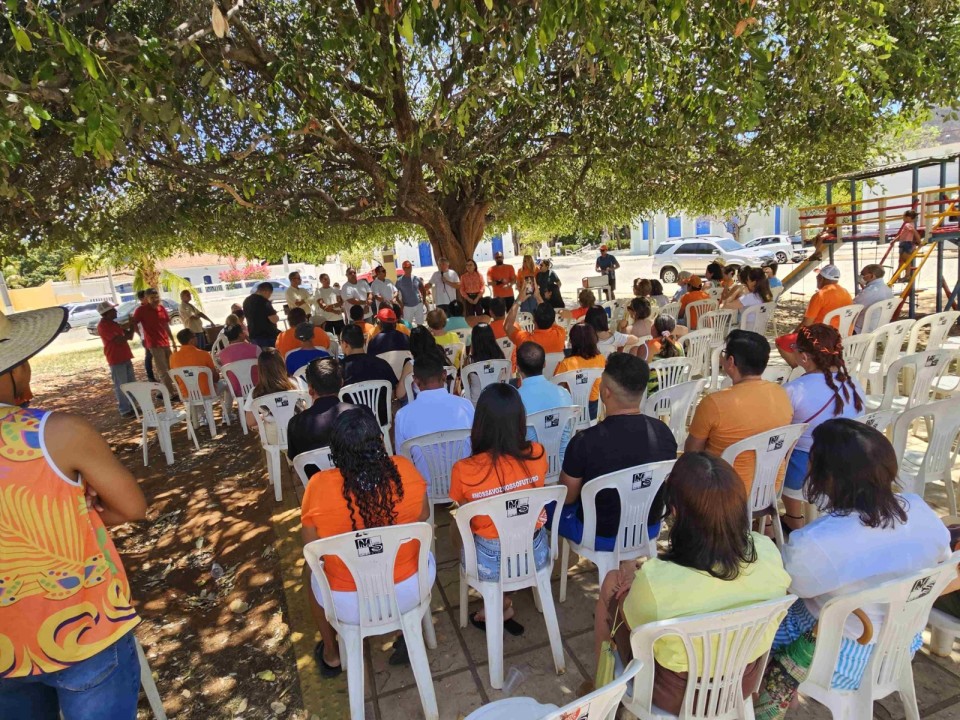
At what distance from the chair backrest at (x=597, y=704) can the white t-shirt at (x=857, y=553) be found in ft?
2.93

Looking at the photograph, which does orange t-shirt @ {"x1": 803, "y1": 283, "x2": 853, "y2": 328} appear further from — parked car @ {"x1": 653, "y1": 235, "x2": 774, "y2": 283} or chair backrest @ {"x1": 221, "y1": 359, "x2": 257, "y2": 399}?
parked car @ {"x1": 653, "y1": 235, "x2": 774, "y2": 283}

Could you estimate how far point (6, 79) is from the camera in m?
3.22

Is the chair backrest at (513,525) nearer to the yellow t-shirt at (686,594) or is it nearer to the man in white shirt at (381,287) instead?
the yellow t-shirt at (686,594)

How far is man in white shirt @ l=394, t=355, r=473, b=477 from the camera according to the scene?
138 inches

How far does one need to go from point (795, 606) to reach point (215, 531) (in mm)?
4347

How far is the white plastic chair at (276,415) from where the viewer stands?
480 cm

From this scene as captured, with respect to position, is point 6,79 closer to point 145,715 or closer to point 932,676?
point 145,715

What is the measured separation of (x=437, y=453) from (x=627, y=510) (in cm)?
127

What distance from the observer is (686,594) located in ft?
5.71

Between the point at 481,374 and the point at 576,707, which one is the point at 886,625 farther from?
the point at 481,374

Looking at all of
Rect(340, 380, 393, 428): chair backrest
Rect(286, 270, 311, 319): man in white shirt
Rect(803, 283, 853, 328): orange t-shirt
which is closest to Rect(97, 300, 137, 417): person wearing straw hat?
Rect(286, 270, 311, 319): man in white shirt

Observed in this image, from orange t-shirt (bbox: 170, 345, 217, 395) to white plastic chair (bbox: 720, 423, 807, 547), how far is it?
6092 mm

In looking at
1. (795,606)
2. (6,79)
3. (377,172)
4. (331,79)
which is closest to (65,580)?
(795,606)

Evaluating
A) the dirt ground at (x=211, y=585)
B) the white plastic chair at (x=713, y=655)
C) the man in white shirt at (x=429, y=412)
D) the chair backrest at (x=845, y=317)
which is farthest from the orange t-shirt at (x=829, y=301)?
the dirt ground at (x=211, y=585)
